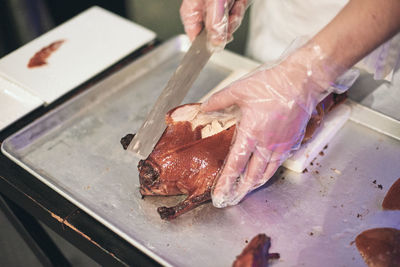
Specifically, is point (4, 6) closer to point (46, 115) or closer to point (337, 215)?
point (46, 115)

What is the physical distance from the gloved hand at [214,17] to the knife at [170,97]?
44mm

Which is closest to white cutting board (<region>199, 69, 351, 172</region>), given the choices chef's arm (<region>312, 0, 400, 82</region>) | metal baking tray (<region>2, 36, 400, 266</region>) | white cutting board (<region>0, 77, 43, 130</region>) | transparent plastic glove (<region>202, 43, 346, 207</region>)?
metal baking tray (<region>2, 36, 400, 266</region>)

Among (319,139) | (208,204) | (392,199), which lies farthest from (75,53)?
(392,199)

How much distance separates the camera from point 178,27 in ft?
13.3

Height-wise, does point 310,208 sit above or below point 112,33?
below

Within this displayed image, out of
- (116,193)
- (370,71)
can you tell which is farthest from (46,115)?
(370,71)

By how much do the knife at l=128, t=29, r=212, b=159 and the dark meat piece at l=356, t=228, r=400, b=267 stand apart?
2.93 ft

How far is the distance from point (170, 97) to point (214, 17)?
44 cm

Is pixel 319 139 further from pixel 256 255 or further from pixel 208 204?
pixel 256 255

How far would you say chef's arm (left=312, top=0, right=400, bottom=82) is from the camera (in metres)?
1.34

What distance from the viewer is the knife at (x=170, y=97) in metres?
1.63

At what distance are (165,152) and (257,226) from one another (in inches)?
18.3

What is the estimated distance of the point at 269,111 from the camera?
1436mm

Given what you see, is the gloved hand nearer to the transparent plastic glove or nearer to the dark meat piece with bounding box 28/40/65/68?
the transparent plastic glove
